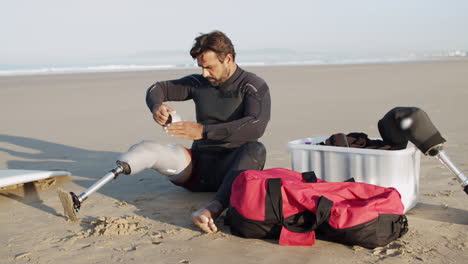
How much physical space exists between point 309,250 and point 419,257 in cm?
61

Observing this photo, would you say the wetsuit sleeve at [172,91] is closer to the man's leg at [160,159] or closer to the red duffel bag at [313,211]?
the man's leg at [160,159]

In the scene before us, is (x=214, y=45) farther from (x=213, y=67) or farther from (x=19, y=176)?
(x=19, y=176)

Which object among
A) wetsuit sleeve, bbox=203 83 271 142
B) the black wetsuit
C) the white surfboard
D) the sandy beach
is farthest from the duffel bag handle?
the white surfboard

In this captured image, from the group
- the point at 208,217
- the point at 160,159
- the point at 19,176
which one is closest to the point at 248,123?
the point at 160,159

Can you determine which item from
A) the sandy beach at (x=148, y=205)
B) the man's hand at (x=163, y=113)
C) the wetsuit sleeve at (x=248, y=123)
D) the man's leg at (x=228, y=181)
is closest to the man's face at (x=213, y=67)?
the wetsuit sleeve at (x=248, y=123)

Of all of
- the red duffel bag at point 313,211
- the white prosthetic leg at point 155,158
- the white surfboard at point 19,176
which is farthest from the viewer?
the white surfboard at point 19,176

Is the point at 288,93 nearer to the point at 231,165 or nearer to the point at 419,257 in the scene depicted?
the point at 231,165

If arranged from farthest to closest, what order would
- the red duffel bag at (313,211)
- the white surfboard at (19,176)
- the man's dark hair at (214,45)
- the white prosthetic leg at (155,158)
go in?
the white surfboard at (19,176) → the man's dark hair at (214,45) → the white prosthetic leg at (155,158) → the red duffel bag at (313,211)

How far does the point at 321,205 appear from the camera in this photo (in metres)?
3.17

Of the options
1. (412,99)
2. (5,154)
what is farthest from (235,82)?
(412,99)

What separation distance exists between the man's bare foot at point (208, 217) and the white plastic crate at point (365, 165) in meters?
0.75

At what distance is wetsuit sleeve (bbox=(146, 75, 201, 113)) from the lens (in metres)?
4.59

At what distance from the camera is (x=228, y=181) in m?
3.76

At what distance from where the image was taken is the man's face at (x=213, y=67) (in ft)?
13.9
